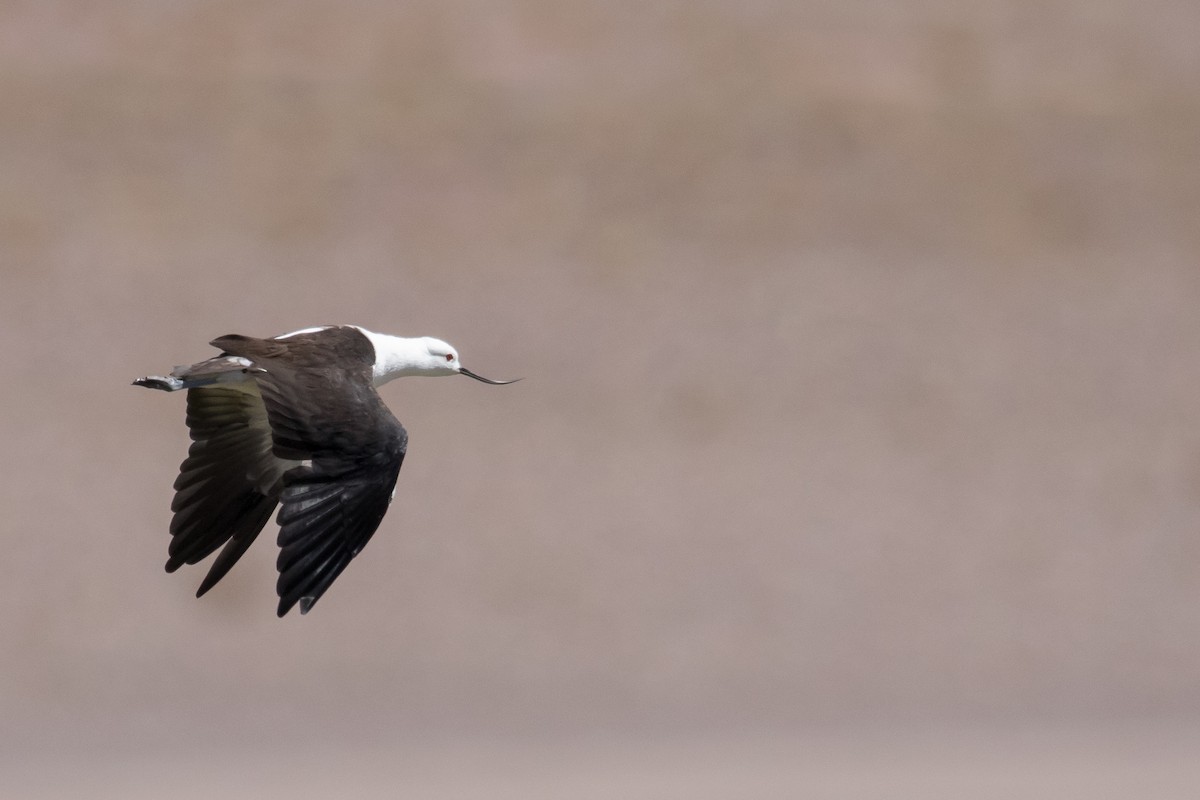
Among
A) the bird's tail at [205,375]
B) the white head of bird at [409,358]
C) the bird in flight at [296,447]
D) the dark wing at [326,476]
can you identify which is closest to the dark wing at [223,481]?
the bird in flight at [296,447]

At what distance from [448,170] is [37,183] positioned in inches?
214

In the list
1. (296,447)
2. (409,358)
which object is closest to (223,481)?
(409,358)

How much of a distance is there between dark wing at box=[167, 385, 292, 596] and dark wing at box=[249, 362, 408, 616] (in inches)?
67.5

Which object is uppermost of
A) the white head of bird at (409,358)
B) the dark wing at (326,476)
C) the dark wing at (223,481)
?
the white head of bird at (409,358)

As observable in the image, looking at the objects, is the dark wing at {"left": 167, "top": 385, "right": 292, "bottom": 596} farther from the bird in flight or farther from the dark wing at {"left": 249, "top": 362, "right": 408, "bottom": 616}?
the dark wing at {"left": 249, "top": 362, "right": 408, "bottom": 616}

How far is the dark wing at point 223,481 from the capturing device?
13.5 metres

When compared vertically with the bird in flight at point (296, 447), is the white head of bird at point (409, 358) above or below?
above

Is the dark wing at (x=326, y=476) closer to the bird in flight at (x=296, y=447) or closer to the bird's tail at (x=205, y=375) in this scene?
the bird in flight at (x=296, y=447)

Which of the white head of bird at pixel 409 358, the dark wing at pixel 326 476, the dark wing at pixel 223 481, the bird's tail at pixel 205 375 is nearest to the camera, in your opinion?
the dark wing at pixel 326 476

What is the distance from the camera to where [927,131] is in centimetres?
3241

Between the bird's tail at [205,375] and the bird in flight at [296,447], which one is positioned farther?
the bird's tail at [205,375]

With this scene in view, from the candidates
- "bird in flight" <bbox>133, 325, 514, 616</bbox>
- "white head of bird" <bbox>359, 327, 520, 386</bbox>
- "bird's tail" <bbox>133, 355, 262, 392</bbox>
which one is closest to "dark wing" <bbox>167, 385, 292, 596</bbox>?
"bird in flight" <bbox>133, 325, 514, 616</bbox>

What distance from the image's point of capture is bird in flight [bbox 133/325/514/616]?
37.5 feet

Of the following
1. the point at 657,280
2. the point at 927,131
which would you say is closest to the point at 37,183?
the point at 657,280
